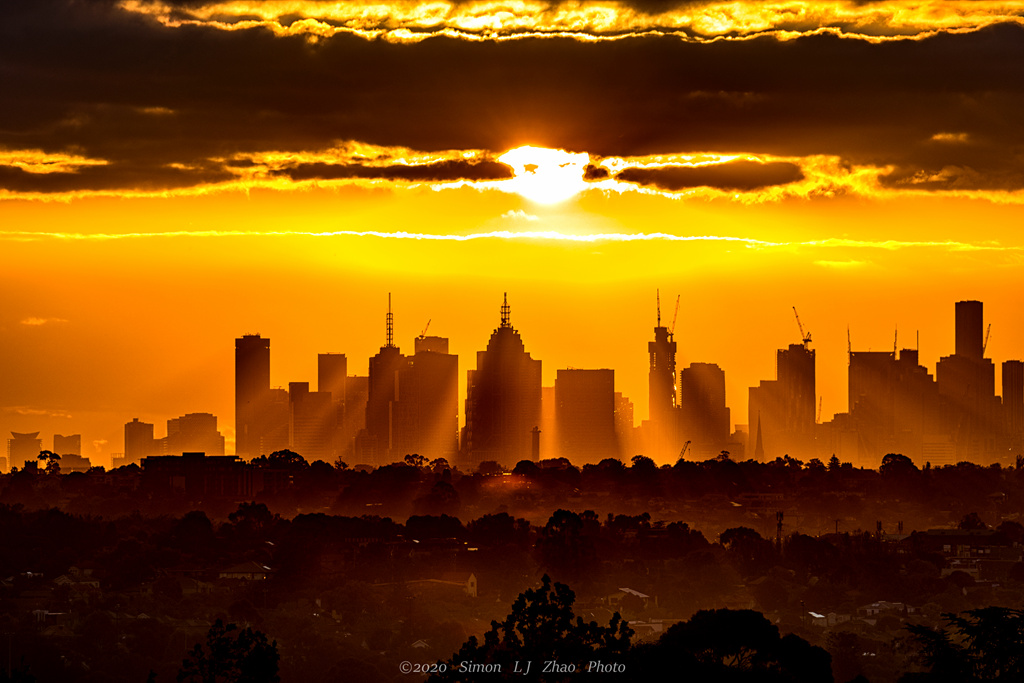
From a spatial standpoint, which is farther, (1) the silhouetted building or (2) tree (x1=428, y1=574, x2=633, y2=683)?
(1) the silhouetted building

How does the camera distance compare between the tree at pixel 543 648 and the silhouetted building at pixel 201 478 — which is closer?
the tree at pixel 543 648

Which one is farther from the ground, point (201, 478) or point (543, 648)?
point (201, 478)

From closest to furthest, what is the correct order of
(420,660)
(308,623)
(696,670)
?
(696,670) → (420,660) → (308,623)

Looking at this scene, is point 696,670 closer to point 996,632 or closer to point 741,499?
point 996,632

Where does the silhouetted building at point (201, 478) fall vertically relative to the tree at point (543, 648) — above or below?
above

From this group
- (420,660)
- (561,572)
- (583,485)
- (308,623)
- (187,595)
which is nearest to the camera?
(420,660)

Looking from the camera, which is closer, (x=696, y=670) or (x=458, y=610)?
(x=696, y=670)

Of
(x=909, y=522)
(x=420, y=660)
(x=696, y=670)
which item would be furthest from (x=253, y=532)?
(x=696, y=670)

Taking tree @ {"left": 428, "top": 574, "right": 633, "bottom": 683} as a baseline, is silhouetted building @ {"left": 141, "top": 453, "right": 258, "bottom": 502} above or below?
above
